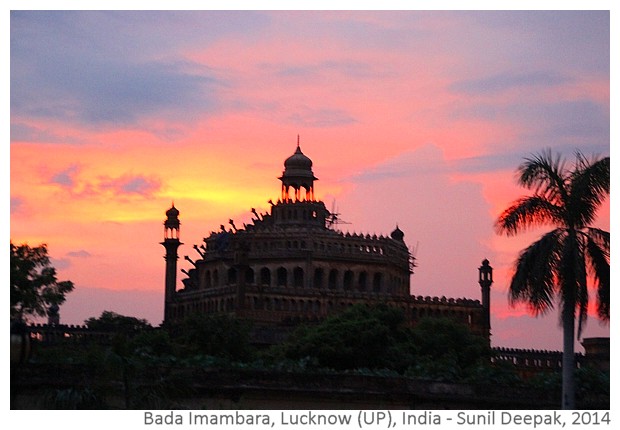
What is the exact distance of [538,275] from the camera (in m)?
49.4

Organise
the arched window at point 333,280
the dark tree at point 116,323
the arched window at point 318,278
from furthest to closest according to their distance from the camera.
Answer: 1. the arched window at point 333,280
2. the arched window at point 318,278
3. the dark tree at point 116,323

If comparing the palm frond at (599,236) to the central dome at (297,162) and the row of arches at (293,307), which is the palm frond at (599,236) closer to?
the row of arches at (293,307)

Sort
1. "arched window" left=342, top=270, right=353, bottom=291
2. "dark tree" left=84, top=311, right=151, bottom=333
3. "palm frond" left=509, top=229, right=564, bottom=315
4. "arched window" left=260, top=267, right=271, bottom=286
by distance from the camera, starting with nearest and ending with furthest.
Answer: "palm frond" left=509, top=229, right=564, bottom=315 → "dark tree" left=84, top=311, right=151, bottom=333 → "arched window" left=260, top=267, right=271, bottom=286 → "arched window" left=342, top=270, right=353, bottom=291

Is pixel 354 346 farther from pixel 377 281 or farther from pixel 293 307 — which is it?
pixel 377 281

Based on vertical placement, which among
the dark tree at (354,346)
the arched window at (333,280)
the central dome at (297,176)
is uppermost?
the central dome at (297,176)

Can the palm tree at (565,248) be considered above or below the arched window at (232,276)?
below

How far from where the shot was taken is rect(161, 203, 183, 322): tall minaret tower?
143m

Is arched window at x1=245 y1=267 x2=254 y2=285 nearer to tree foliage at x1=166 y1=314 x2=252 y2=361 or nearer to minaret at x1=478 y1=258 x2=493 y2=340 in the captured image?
minaret at x1=478 y1=258 x2=493 y2=340

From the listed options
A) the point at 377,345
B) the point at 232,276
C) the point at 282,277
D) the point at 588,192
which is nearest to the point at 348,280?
the point at 282,277

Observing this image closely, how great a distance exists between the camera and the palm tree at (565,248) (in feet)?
163

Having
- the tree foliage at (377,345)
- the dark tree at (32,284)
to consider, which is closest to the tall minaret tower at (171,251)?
the tree foliage at (377,345)

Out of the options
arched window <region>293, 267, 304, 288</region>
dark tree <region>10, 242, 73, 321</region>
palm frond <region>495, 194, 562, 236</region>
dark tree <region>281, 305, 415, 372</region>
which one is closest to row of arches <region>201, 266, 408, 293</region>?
arched window <region>293, 267, 304, 288</region>

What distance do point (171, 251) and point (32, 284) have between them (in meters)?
73.8

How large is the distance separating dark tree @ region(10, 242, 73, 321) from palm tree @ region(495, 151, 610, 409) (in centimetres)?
2069
